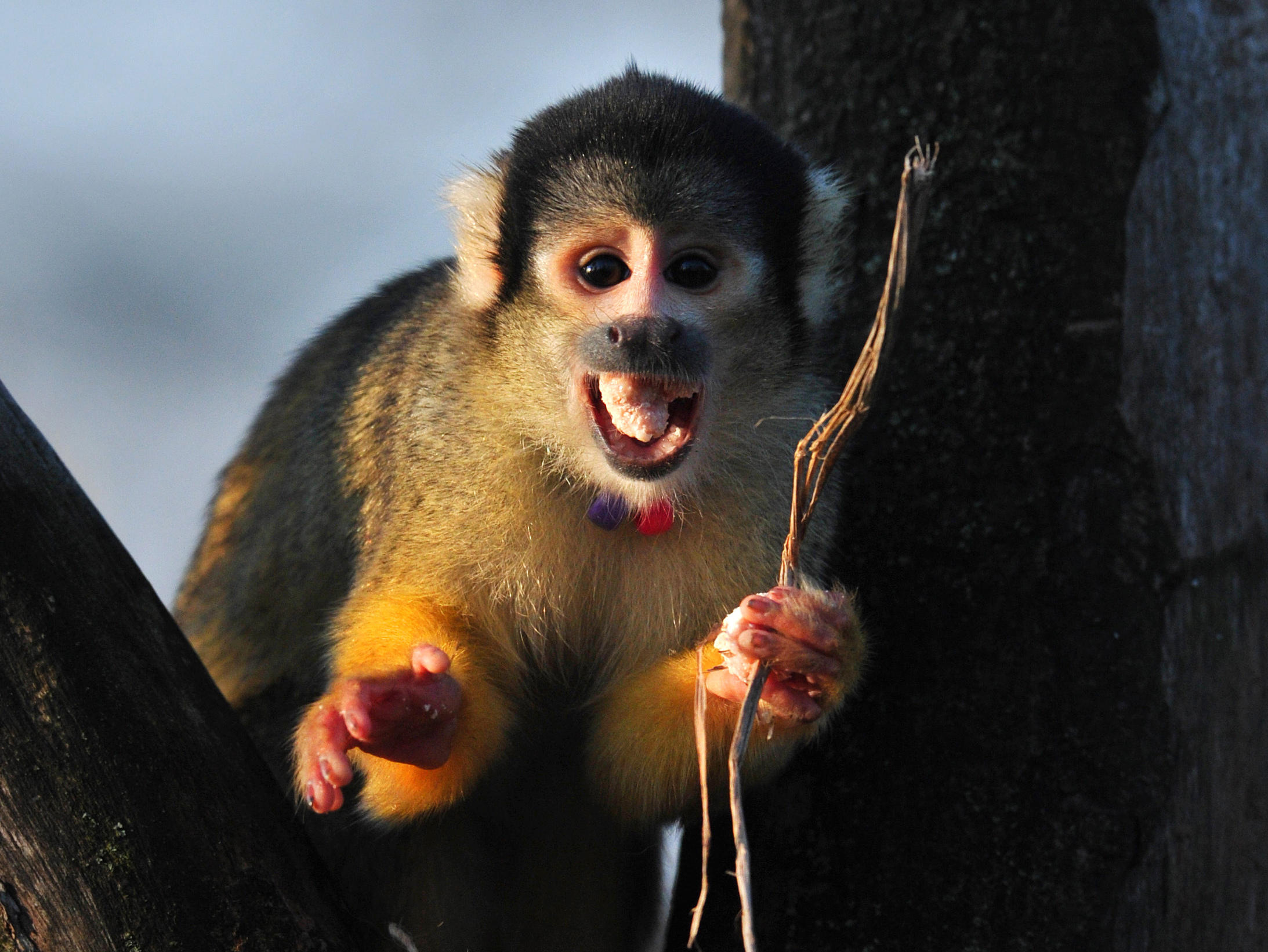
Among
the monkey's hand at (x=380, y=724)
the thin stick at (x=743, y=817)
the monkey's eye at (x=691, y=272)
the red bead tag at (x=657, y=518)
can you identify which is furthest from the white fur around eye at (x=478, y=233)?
the thin stick at (x=743, y=817)

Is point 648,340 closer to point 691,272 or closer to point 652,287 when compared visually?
point 652,287

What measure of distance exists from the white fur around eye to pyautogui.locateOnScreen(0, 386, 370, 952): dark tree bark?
105 cm

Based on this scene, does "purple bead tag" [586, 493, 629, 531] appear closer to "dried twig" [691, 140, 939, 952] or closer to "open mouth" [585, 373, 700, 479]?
"open mouth" [585, 373, 700, 479]

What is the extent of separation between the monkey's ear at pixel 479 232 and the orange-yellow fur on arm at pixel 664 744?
986 millimetres

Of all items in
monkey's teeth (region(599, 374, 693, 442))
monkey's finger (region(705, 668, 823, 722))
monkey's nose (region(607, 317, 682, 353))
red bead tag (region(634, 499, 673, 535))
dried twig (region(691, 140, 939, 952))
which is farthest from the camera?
red bead tag (region(634, 499, 673, 535))

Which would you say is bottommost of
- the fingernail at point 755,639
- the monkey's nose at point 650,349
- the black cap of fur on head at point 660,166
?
the fingernail at point 755,639

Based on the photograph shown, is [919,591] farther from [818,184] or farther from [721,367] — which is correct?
[818,184]

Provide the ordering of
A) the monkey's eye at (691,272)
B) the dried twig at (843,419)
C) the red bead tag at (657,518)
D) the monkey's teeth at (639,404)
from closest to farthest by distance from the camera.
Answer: the dried twig at (843,419)
the monkey's teeth at (639,404)
the monkey's eye at (691,272)
the red bead tag at (657,518)

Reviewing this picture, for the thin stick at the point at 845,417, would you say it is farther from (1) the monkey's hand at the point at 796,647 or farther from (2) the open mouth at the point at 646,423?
(2) the open mouth at the point at 646,423

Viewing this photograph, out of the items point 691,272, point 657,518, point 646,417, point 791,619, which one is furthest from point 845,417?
point 657,518

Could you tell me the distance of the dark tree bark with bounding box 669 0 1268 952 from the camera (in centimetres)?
255

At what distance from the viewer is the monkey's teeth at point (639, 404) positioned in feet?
8.55

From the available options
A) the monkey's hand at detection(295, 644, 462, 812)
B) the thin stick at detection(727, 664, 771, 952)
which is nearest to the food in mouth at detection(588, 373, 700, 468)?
the monkey's hand at detection(295, 644, 462, 812)

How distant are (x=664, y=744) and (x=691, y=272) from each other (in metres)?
1.05
